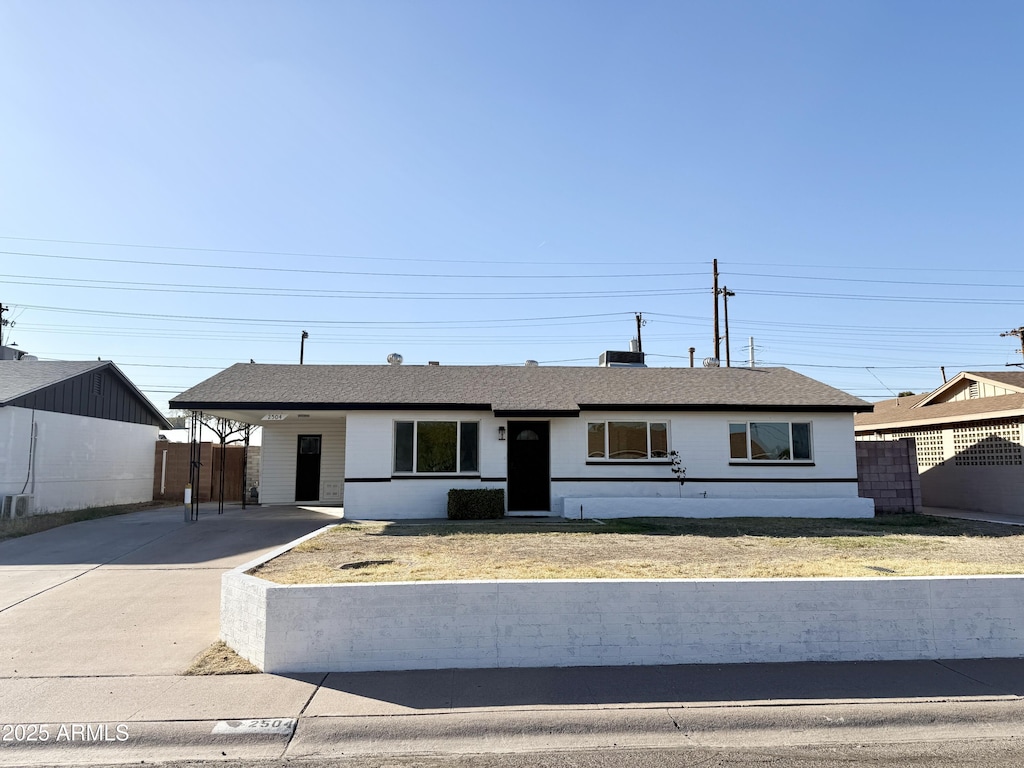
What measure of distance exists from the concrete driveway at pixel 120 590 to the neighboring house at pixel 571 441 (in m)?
2.45

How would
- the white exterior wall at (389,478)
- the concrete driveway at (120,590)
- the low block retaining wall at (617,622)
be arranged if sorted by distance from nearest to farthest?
the low block retaining wall at (617,622), the concrete driveway at (120,590), the white exterior wall at (389,478)

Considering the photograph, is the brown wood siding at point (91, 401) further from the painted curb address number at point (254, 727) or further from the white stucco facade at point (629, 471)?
the painted curb address number at point (254, 727)

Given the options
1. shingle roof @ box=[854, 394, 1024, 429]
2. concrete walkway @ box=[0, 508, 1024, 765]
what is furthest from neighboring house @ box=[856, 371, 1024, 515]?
concrete walkway @ box=[0, 508, 1024, 765]

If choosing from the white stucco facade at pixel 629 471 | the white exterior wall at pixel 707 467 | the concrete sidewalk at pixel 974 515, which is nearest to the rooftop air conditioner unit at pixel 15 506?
the white stucco facade at pixel 629 471

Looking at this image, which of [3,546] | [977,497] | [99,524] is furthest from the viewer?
[977,497]

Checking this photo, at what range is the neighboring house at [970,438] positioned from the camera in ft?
55.3

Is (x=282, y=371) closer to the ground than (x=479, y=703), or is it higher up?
higher up

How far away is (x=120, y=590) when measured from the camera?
29.9ft

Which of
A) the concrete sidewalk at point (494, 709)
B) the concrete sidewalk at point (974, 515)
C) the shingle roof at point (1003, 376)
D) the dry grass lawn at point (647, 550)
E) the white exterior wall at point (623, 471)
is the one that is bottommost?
the concrete sidewalk at point (494, 709)

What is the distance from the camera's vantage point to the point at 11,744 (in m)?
4.71

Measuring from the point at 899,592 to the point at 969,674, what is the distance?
84 centimetres

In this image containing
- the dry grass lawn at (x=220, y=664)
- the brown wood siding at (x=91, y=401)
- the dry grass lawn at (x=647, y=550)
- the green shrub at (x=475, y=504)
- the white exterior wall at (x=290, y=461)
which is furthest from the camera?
the white exterior wall at (x=290, y=461)

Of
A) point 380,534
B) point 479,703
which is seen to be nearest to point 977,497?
point 380,534

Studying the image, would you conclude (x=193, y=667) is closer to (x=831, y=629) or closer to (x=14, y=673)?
(x=14, y=673)
